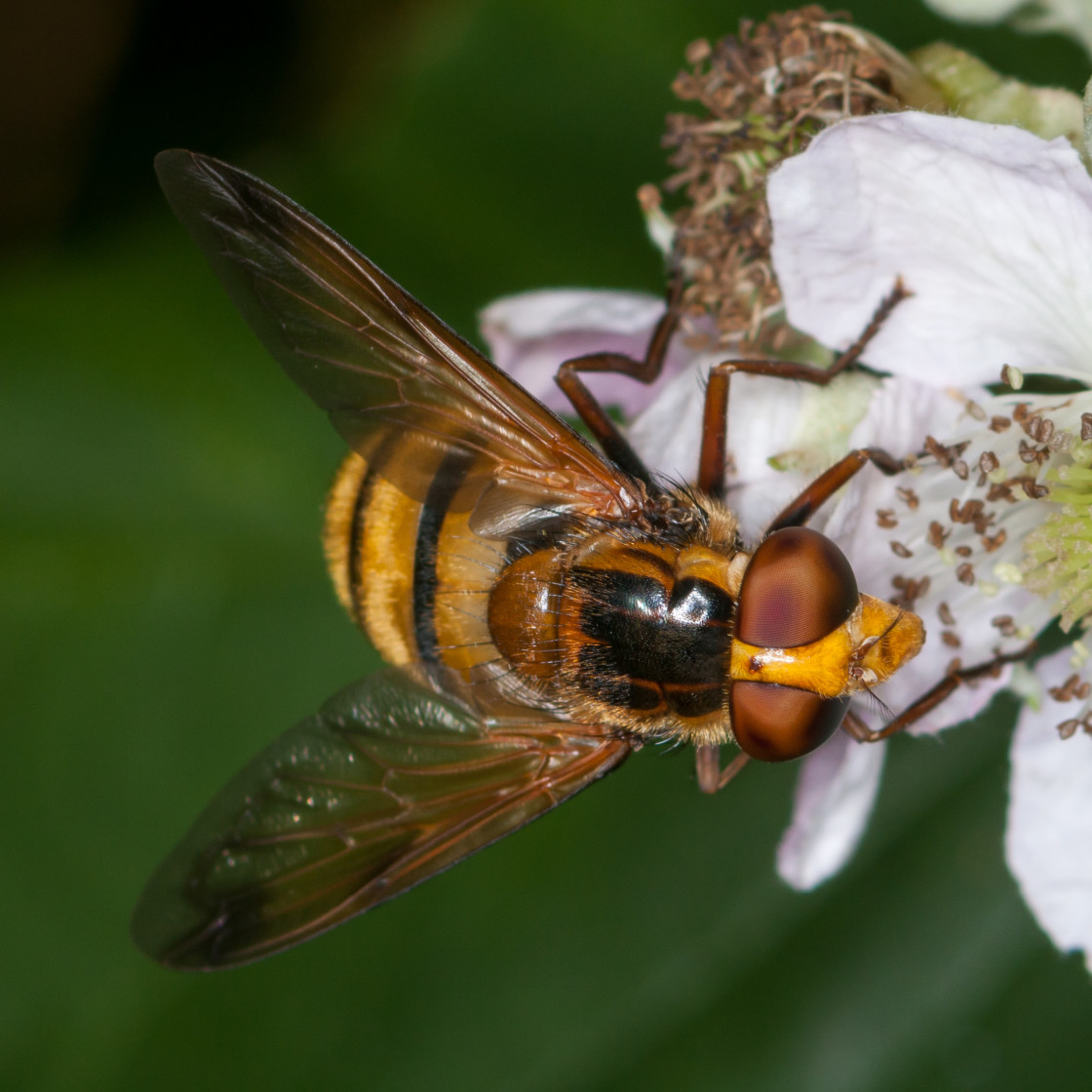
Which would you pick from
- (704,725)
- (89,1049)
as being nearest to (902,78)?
(704,725)

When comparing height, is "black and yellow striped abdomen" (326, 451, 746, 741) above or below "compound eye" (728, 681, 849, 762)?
above

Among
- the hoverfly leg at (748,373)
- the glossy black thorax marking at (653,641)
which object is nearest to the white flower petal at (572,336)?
the hoverfly leg at (748,373)

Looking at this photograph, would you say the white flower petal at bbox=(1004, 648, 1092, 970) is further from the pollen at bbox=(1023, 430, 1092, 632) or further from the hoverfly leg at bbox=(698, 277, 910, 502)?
the hoverfly leg at bbox=(698, 277, 910, 502)

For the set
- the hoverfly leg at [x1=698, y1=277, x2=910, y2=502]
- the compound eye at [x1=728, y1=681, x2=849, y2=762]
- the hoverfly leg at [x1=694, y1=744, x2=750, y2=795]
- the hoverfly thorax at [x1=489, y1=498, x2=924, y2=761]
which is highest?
the hoverfly leg at [x1=698, y1=277, x2=910, y2=502]

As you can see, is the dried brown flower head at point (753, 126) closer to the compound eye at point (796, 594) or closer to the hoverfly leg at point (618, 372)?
the hoverfly leg at point (618, 372)

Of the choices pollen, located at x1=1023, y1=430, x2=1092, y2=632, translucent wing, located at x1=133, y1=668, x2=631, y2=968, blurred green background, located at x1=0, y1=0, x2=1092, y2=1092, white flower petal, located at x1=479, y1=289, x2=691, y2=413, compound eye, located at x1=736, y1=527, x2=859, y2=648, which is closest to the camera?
compound eye, located at x1=736, y1=527, x2=859, y2=648

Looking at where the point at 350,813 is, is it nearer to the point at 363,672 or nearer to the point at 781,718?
the point at 781,718

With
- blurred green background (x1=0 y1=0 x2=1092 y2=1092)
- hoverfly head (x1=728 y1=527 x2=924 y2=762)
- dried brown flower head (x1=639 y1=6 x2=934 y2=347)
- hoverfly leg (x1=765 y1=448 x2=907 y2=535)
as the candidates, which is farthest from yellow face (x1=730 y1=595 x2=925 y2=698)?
blurred green background (x1=0 y1=0 x2=1092 y2=1092)
